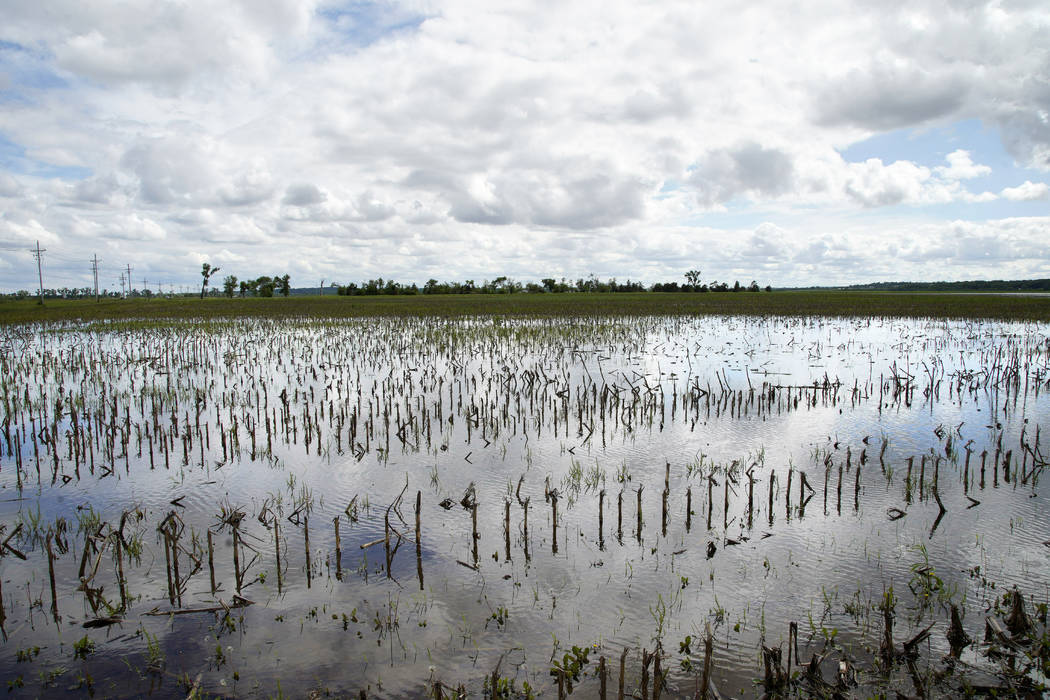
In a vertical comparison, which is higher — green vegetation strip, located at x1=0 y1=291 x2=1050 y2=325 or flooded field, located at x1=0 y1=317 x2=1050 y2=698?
green vegetation strip, located at x1=0 y1=291 x2=1050 y2=325

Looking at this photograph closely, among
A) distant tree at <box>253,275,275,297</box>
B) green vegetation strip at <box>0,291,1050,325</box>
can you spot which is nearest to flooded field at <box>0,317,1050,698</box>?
green vegetation strip at <box>0,291,1050,325</box>

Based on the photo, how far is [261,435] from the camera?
9273 mm

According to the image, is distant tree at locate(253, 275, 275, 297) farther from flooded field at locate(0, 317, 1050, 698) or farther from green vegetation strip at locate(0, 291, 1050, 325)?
flooded field at locate(0, 317, 1050, 698)

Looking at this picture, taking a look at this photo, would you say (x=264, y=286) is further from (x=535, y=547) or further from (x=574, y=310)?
(x=535, y=547)

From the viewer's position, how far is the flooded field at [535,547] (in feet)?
12.3

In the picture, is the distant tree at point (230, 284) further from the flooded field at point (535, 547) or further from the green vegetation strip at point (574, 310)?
the flooded field at point (535, 547)

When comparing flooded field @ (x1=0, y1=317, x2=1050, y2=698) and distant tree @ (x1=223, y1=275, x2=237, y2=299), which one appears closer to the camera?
flooded field @ (x1=0, y1=317, x2=1050, y2=698)

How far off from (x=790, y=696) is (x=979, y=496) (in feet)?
14.6

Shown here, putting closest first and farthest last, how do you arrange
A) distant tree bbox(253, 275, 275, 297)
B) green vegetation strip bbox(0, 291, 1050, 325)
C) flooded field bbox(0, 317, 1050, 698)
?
1. flooded field bbox(0, 317, 1050, 698)
2. green vegetation strip bbox(0, 291, 1050, 325)
3. distant tree bbox(253, 275, 275, 297)

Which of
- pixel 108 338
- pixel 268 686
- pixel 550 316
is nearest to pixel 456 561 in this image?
pixel 268 686

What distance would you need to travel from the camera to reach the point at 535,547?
17.4 ft

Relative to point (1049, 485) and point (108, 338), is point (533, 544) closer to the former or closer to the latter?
point (1049, 485)

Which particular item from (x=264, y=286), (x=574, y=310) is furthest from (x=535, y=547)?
(x=264, y=286)

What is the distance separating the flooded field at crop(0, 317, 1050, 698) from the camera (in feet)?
12.3
